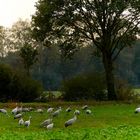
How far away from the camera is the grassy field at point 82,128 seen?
19500 millimetres

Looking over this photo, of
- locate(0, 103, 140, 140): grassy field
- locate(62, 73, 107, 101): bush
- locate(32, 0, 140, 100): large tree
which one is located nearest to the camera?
locate(0, 103, 140, 140): grassy field

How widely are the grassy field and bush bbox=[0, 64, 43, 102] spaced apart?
51.5ft

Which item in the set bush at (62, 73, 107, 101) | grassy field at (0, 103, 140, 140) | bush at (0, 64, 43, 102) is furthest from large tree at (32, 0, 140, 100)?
grassy field at (0, 103, 140, 140)

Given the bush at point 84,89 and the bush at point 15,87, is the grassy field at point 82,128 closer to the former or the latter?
the bush at point 15,87

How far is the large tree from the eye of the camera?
4838cm

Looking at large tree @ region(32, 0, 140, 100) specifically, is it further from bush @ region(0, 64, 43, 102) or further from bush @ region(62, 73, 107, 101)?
bush @ region(0, 64, 43, 102)

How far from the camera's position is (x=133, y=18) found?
50.1m

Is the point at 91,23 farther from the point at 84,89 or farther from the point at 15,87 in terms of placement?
the point at 15,87

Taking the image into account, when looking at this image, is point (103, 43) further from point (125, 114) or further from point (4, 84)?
point (125, 114)

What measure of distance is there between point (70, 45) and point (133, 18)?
24.6ft

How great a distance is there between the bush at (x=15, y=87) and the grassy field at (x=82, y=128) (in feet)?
51.5

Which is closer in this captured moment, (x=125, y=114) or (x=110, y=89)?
(x=125, y=114)

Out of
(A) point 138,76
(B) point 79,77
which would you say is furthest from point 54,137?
(A) point 138,76

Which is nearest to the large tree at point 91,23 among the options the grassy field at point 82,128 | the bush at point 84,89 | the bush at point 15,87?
the bush at point 84,89
